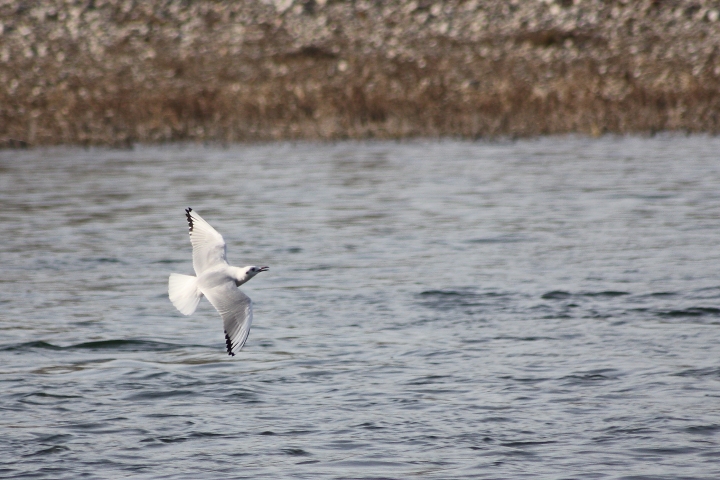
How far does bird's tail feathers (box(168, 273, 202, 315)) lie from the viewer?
22.5 ft

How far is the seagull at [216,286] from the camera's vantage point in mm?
6695

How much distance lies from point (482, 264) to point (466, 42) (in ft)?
66.2

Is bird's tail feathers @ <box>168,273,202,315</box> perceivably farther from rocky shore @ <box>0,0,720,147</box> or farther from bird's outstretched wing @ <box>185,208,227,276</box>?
rocky shore @ <box>0,0,720,147</box>

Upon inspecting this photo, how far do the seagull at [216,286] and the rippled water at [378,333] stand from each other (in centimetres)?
56

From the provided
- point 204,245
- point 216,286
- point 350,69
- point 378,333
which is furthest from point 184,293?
point 350,69

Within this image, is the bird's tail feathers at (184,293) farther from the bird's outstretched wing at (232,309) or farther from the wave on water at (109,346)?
the wave on water at (109,346)

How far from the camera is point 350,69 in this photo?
2648cm

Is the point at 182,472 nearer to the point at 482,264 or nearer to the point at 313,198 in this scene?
the point at 482,264

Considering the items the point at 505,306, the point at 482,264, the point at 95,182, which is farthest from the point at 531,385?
the point at 95,182

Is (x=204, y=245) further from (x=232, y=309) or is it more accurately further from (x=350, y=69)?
(x=350, y=69)

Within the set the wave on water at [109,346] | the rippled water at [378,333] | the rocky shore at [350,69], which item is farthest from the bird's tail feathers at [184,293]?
the rocky shore at [350,69]

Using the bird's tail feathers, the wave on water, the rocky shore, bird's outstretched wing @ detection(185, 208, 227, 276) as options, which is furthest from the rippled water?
the rocky shore

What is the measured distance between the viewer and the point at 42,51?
31844mm

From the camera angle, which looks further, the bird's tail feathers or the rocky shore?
the rocky shore
